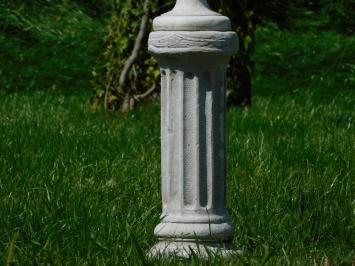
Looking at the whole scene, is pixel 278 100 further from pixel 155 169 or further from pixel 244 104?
pixel 155 169

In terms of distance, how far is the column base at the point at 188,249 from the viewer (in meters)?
3.65

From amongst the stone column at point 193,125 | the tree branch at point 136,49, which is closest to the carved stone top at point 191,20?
the stone column at point 193,125

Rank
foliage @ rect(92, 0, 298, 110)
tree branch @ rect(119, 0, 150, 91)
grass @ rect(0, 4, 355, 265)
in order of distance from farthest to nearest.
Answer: foliage @ rect(92, 0, 298, 110)
tree branch @ rect(119, 0, 150, 91)
grass @ rect(0, 4, 355, 265)

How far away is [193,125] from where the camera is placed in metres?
3.66

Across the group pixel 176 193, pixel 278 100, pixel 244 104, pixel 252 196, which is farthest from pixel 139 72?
pixel 176 193

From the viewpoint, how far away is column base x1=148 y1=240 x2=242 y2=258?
3.65m

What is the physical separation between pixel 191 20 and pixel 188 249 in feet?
2.89

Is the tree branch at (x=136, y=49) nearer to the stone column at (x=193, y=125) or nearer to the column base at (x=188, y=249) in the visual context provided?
the stone column at (x=193, y=125)

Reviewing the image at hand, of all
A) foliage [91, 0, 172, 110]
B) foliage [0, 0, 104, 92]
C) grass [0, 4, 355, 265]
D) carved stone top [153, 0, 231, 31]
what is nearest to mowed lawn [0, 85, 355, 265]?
grass [0, 4, 355, 265]

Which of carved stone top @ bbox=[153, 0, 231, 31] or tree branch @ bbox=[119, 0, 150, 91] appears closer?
carved stone top @ bbox=[153, 0, 231, 31]

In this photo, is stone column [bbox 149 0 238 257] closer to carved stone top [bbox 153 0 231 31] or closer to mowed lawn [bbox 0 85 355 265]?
carved stone top [bbox 153 0 231 31]

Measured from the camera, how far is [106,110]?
28.2 feet

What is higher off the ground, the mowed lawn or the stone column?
the stone column

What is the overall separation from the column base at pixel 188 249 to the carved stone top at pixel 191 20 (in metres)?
0.82
